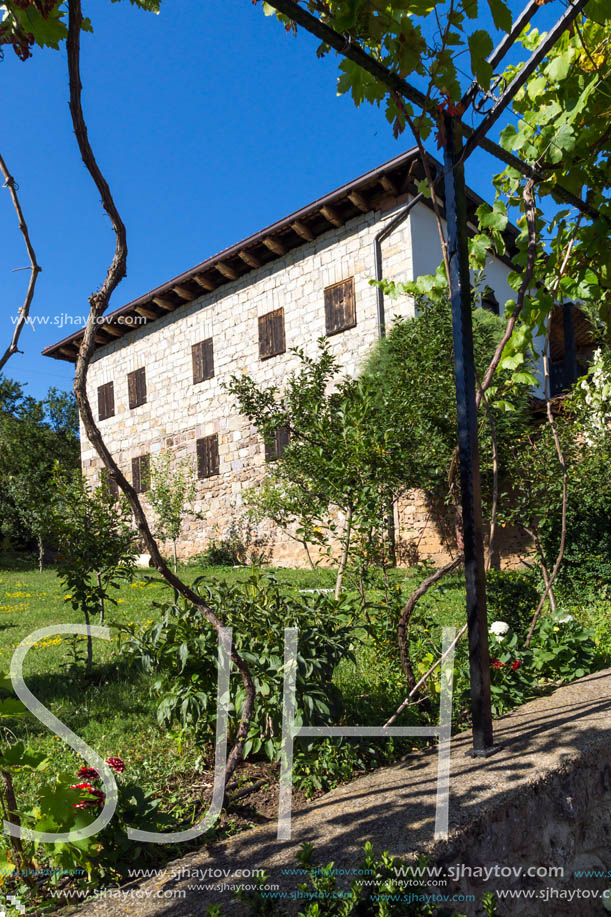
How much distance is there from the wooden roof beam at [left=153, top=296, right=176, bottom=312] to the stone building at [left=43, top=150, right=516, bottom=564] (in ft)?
0.17

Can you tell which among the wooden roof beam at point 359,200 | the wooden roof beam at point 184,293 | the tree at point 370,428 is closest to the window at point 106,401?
the wooden roof beam at point 184,293

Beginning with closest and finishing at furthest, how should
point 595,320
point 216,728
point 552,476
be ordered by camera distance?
point 216,728 → point 552,476 → point 595,320

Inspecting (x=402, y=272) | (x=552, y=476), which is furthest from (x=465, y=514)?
(x=402, y=272)

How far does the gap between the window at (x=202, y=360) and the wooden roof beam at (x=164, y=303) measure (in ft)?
4.37

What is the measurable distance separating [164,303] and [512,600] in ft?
42.3

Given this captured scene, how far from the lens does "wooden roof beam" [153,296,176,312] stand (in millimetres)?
15570

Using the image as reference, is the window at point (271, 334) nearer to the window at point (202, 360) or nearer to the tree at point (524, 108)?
the window at point (202, 360)

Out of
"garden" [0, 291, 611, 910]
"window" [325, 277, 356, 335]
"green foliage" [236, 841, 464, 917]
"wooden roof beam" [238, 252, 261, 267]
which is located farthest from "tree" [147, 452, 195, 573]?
"green foliage" [236, 841, 464, 917]

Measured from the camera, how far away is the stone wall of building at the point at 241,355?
37.2ft

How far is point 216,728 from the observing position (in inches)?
105

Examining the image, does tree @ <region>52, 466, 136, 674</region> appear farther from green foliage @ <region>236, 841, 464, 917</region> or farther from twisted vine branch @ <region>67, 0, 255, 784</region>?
green foliage @ <region>236, 841, 464, 917</region>

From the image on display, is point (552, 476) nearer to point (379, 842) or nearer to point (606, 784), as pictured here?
point (606, 784)

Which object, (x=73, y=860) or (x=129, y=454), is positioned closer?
(x=73, y=860)

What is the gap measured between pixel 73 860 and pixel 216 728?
0.90m
